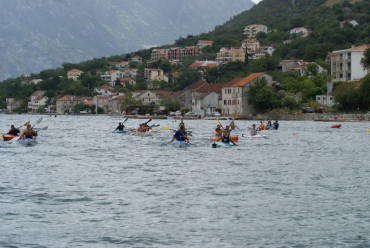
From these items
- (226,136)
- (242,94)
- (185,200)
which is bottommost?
(185,200)

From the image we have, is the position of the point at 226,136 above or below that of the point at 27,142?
above

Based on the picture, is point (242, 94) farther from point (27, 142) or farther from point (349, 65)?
point (27, 142)

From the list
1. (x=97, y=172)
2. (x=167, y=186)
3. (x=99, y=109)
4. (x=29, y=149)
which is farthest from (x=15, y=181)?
(x=99, y=109)

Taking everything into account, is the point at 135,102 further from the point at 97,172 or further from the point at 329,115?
the point at 97,172

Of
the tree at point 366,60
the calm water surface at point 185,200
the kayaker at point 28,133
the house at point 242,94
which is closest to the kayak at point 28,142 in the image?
the kayaker at point 28,133

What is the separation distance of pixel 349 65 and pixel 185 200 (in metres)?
105

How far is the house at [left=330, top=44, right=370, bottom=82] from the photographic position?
115375mm

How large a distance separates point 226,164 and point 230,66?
499 feet

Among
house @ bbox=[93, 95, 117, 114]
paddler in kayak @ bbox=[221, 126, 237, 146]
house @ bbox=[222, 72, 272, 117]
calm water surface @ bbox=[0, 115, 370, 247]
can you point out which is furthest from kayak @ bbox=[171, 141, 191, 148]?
house @ bbox=[93, 95, 117, 114]

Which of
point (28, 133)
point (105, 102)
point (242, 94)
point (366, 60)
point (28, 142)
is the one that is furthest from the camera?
point (105, 102)

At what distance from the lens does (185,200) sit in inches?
834

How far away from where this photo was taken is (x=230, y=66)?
183 metres

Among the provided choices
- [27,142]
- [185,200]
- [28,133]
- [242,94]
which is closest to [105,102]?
[242,94]

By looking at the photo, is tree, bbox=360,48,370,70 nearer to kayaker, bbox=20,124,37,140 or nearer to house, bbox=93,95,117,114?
kayaker, bbox=20,124,37,140
